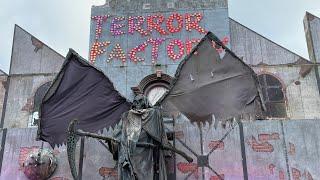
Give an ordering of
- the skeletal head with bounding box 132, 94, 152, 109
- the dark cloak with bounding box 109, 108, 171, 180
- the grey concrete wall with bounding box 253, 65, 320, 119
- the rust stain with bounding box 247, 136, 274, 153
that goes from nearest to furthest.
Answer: the dark cloak with bounding box 109, 108, 171, 180, the skeletal head with bounding box 132, 94, 152, 109, the rust stain with bounding box 247, 136, 274, 153, the grey concrete wall with bounding box 253, 65, 320, 119

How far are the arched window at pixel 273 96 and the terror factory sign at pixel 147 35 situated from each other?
1.77 metres

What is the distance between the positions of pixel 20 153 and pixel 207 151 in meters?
4.22

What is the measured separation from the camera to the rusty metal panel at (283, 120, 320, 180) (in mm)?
10992

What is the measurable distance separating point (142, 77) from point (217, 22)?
3.16 metres

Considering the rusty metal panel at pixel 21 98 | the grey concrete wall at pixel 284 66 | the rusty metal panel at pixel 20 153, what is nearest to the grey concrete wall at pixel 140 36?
the grey concrete wall at pixel 284 66

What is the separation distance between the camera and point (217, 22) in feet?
55.3

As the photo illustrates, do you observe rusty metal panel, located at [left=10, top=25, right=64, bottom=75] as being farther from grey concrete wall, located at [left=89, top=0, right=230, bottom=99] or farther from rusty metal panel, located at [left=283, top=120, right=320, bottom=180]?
rusty metal panel, located at [left=283, top=120, right=320, bottom=180]

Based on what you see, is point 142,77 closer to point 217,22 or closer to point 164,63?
point 164,63

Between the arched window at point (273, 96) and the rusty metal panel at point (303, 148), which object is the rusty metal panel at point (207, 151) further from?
the arched window at point (273, 96)

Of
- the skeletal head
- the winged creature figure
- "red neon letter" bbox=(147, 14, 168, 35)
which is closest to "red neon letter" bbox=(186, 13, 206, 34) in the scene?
"red neon letter" bbox=(147, 14, 168, 35)

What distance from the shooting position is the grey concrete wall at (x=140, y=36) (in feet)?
52.4

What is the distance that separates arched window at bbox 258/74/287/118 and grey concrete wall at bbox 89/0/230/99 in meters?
1.89

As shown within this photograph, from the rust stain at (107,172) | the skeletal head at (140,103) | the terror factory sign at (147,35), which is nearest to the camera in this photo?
the skeletal head at (140,103)

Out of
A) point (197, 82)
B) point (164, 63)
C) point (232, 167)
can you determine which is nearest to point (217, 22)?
point (164, 63)
